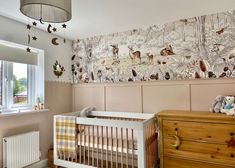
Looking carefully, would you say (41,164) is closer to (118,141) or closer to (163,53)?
(118,141)

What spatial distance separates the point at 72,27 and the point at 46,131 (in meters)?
1.83

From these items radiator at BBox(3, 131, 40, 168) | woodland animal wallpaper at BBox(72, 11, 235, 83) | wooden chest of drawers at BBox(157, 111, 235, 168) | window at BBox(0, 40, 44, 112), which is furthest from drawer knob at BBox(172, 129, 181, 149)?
window at BBox(0, 40, 44, 112)

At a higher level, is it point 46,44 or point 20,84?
point 46,44

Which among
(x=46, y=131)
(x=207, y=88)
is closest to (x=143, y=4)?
(x=207, y=88)

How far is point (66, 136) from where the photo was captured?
2.65 metres

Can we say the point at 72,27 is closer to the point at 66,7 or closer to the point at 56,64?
the point at 56,64

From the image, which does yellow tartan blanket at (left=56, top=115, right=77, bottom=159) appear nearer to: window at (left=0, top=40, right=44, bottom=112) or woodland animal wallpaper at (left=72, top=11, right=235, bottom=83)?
window at (left=0, top=40, right=44, bottom=112)

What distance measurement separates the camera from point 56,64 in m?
3.32

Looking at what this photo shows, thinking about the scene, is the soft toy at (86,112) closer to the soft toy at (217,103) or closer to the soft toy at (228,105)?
the soft toy at (217,103)

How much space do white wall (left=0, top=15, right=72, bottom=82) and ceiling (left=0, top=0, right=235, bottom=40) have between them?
0.12 meters

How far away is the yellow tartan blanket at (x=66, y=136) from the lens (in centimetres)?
259

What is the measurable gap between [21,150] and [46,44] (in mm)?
1746

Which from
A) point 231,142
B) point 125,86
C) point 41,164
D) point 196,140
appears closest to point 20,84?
point 41,164

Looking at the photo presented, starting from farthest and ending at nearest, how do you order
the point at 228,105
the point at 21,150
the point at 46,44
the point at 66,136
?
the point at 46,44 < the point at 66,136 < the point at 21,150 < the point at 228,105
